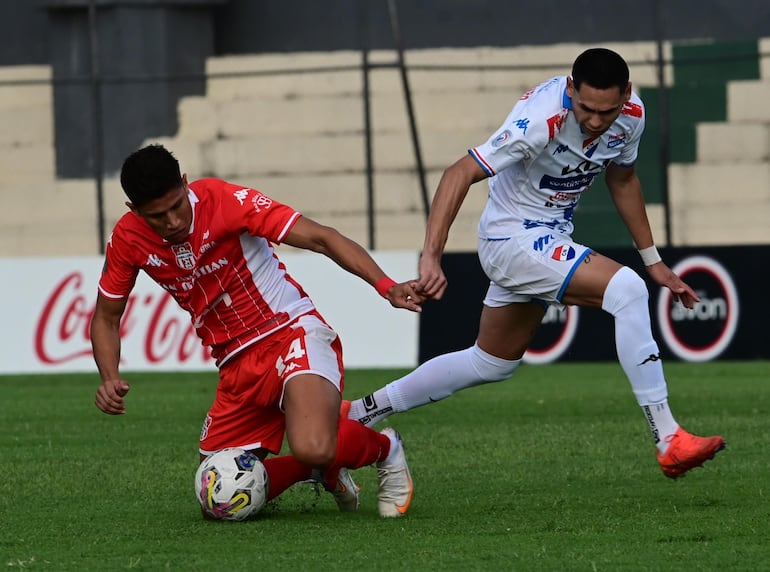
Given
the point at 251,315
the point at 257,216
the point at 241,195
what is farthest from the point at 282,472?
the point at 241,195

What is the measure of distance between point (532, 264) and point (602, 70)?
890 millimetres

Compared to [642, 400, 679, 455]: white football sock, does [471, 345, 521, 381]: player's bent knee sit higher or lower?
higher

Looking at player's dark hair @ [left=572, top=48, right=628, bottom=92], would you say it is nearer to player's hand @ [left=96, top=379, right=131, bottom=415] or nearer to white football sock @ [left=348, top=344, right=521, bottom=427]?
white football sock @ [left=348, top=344, right=521, bottom=427]

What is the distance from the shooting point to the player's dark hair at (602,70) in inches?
231

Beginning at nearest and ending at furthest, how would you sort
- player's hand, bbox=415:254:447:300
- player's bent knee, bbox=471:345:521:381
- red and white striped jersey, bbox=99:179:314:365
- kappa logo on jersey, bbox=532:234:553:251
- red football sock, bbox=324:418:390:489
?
player's hand, bbox=415:254:447:300
red football sock, bbox=324:418:390:489
red and white striped jersey, bbox=99:179:314:365
kappa logo on jersey, bbox=532:234:553:251
player's bent knee, bbox=471:345:521:381

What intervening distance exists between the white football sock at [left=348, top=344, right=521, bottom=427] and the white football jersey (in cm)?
55

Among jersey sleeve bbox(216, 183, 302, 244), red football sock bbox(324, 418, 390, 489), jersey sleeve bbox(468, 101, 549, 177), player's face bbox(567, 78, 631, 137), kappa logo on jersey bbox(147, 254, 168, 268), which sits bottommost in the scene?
red football sock bbox(324, 418, 390, 489)

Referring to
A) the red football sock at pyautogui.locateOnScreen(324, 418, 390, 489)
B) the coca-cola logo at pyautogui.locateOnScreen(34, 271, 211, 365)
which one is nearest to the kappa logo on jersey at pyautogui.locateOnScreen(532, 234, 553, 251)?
the red football sock at pyautogui.locateOnScreen(324, 418, 390, 489)

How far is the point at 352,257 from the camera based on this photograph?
5625mm

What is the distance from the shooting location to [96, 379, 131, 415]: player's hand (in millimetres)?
5652

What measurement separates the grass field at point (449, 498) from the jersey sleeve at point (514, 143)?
1346 mm

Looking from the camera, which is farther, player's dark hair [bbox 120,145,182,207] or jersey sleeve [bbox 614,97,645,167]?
jersey sleeve [bbox 614,97,645,167]

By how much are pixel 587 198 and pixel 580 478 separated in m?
10.4

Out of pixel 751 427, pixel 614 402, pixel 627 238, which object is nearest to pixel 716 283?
pixel 627 238
